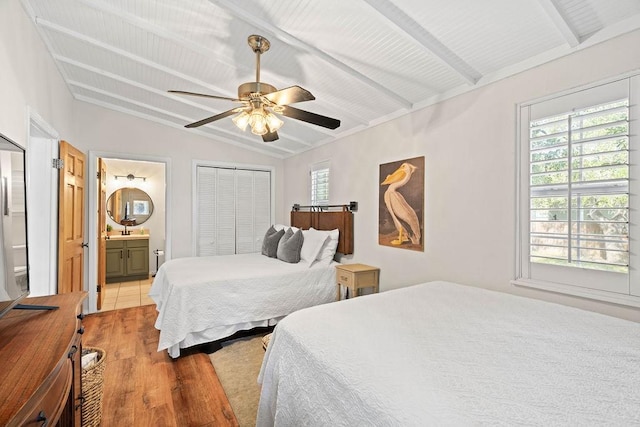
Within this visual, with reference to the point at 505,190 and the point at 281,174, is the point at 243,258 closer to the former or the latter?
the point at 281,174

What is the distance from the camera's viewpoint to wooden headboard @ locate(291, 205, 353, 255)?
377 centimetres

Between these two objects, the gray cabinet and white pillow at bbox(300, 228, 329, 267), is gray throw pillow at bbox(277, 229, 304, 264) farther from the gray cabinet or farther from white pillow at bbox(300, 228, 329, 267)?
the gray cabinet

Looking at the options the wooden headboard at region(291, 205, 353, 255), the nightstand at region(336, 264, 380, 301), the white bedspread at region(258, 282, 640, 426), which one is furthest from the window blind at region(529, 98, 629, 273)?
the wooden headboard at region(291, 205, 353, 255)

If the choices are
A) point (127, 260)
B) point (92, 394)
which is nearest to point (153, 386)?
point (92, 394)

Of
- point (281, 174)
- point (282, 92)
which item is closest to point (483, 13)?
point (282, 92)

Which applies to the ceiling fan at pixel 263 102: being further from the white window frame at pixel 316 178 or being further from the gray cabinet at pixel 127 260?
the gray cabinet at pixel 127 260

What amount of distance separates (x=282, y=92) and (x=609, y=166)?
6.45 feet

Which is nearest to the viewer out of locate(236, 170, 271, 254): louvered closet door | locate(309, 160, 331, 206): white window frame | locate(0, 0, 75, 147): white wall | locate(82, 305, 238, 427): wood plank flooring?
locate(0, 0, 75, 147): white wall

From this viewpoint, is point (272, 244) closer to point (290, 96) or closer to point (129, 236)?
point (290, 96)

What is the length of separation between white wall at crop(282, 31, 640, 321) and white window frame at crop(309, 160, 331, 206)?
930 mm

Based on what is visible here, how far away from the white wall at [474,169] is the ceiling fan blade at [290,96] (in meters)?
1.38

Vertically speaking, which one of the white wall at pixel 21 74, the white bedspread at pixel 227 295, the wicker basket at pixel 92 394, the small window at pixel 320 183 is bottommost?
the wicker basket at pixel 92 394

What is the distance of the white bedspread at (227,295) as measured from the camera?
277 cm

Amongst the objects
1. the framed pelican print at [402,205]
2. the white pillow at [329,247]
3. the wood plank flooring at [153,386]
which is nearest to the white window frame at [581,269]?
the framed pelican print at [402,205]
